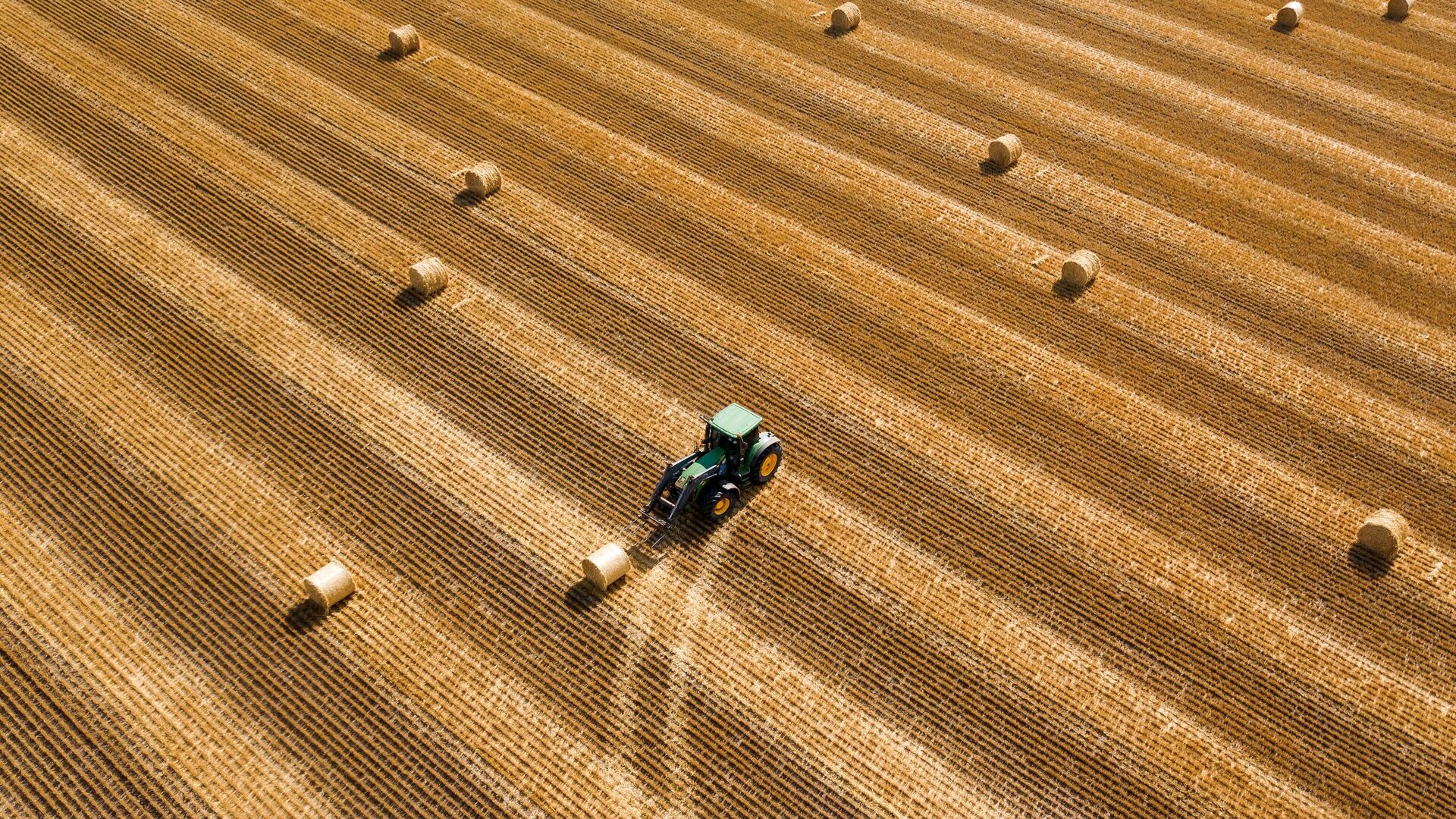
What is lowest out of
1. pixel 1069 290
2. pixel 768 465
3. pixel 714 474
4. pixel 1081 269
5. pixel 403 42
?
pixel 768 465

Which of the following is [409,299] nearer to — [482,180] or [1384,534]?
[482,180]

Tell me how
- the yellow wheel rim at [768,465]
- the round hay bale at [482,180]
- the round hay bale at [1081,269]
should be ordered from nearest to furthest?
the yellow wheel rim at [768,465] < the round hay bale at [1081,269] < the round hay bale at [482,180]

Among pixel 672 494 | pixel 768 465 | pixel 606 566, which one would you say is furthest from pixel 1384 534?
pixel 606 566

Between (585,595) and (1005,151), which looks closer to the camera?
(585,595)

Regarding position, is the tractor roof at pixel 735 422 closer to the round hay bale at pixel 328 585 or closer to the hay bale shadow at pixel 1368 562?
the round hay bale at pixel 328 585

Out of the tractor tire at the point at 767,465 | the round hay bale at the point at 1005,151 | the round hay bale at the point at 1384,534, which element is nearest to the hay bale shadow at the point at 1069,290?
the round hay bale at the point at 1005,151

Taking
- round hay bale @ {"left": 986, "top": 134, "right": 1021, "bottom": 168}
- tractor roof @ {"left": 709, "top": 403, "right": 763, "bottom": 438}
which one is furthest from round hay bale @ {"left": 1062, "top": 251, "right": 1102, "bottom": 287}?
tractor roof @ {"left": 709, "top": 403, "right": 763, "bottom": 438}

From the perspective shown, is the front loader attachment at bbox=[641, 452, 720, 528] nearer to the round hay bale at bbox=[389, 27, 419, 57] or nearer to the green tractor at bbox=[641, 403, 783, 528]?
the green tractor at bbox=[641, 403, 783, 528]

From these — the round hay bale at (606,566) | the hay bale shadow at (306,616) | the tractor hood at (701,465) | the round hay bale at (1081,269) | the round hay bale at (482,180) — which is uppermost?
the round hay bale at (1081,269)
